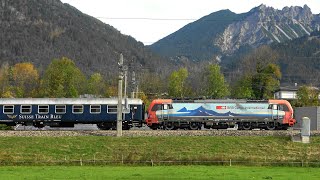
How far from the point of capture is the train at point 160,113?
5475cm

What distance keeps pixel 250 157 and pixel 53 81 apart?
6690 centimetres

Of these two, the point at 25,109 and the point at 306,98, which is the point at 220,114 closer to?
the point at 25,109

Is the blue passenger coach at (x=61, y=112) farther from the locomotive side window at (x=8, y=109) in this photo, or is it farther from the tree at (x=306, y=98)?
the tree at (x=306, y=98)

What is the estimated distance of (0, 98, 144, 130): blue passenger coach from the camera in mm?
54906

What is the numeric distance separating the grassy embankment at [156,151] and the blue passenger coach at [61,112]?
40.0 feet

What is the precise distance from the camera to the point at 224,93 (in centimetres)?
9538

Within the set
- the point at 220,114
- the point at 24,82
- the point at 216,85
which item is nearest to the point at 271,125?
the point at 220,114

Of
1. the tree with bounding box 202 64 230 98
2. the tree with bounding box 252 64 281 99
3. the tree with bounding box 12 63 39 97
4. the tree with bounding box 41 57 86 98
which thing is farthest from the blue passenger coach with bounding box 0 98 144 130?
the tree with bounding box 12 63 39 97

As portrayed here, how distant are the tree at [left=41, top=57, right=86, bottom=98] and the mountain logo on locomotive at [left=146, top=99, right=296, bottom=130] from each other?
42.7 m

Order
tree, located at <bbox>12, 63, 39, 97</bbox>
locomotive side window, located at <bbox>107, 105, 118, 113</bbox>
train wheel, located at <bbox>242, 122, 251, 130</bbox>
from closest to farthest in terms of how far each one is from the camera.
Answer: locomotive side window, located at <bbox>107, 105, 118, 113</bbox> < train wheel, located at <bbox>242, 122, 251, 130</bbox> < tree, located at <bbox>12, 63, 39, 97</bbox>

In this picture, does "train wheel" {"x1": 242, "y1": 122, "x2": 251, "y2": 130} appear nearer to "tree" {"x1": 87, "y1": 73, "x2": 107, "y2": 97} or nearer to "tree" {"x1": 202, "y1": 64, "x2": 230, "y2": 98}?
"tree" {"x1": 202, "y1": 64, "x2": 230, "y2": 98}

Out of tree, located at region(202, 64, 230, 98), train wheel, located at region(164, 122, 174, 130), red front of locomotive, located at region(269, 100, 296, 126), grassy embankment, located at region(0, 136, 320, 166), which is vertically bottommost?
grassy embankment, located at region(0, 136, 320, 166)

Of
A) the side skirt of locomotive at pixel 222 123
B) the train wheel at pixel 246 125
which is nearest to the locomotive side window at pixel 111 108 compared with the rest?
the side skirt of locomotive at pixel 222 123

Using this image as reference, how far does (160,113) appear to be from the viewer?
54719mm
